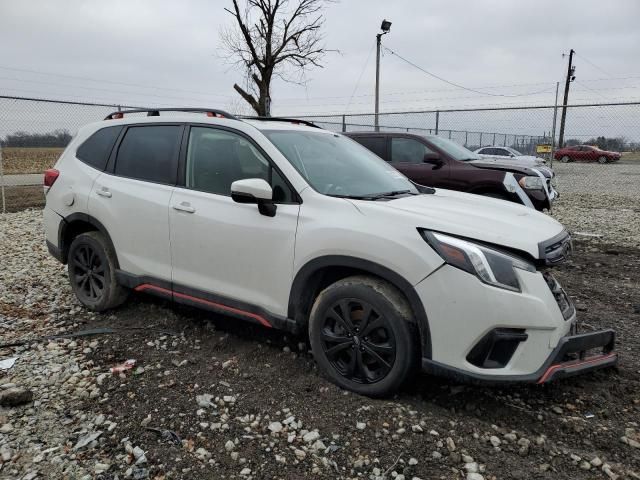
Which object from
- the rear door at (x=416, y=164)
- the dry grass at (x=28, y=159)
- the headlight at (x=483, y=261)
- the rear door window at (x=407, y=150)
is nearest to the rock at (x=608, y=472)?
the headlight at (x=483, y=261)

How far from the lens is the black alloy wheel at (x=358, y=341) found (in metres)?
2.78

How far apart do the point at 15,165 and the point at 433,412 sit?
632 inches

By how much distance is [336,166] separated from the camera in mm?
3549

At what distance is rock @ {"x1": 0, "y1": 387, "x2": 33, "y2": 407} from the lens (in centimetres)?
290

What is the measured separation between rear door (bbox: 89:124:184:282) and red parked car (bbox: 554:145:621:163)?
33207 mm

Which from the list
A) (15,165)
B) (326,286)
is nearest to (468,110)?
(326,286)

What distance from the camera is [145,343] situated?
12.3 feet

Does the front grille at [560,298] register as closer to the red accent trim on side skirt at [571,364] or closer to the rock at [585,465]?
the red accent trim on side skirt at [571,364]

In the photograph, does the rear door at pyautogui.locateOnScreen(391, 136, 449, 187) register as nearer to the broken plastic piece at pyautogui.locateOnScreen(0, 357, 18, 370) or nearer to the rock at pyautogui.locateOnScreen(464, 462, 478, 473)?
the rock at pyautogui.locateOnScreen(464, 462, 478, 473)

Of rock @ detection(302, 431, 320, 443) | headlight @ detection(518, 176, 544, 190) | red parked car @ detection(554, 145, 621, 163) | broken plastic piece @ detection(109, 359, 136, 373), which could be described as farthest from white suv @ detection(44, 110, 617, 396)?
red parked car @ detection(554, 145, 621, 163)

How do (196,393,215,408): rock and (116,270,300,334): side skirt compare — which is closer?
(196,393,215,408): rock

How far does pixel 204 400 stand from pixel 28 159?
13409mm

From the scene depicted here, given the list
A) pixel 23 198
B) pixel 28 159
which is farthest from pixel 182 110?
pixel 28 159

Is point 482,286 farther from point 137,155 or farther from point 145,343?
point 137,155
